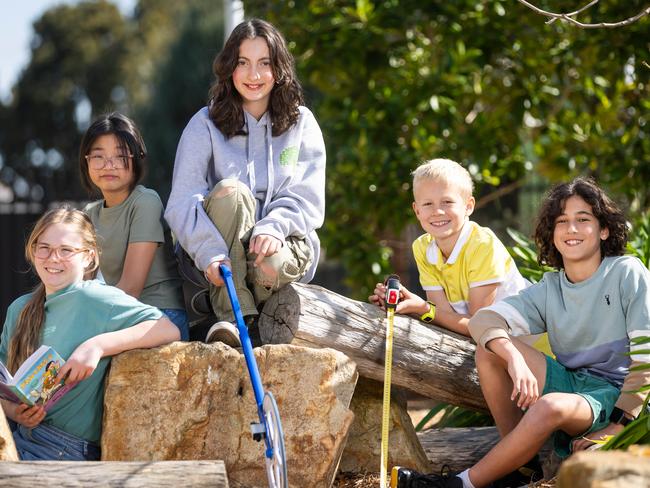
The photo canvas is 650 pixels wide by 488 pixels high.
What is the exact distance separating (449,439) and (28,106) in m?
24.8

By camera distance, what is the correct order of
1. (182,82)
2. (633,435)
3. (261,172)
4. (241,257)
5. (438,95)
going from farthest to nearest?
(182,82) < (438,95) < (261,172) < (241,257) < (633,435)

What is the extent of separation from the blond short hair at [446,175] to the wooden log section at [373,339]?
1.85 ft

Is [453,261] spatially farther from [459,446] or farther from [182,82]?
[182,82]

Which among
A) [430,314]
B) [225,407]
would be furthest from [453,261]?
[225,407]

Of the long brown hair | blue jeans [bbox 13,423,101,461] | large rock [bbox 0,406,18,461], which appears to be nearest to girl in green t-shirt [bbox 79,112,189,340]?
the long brown hair

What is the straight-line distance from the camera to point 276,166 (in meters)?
3.89

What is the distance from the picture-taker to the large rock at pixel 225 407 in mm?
3373

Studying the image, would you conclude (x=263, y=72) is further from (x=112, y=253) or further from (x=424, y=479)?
(x=424, y=479)

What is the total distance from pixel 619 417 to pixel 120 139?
223 cm

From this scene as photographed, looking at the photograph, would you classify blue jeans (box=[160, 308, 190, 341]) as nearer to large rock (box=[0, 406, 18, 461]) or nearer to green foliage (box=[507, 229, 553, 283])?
large rock (box=[0, 406, 18, 461])

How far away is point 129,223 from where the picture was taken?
3.91 m

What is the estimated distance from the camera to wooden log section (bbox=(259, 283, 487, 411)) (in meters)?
3.63

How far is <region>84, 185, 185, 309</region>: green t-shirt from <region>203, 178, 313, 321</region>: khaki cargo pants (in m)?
0.33

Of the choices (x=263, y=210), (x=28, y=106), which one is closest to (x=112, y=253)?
(x=263, y=210)
